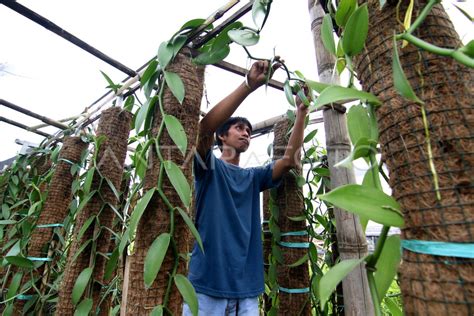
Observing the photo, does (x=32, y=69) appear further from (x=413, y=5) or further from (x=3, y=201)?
(x=413, y=5)

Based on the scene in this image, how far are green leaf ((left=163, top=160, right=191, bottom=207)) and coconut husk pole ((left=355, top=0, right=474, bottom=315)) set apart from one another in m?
0.32

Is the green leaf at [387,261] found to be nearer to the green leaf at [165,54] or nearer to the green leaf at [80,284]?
the green leaf at [165,54]

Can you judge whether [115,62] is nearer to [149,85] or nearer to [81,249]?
[149,85]

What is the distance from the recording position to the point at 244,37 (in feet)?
1.80

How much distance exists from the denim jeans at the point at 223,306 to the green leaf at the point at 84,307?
277mm

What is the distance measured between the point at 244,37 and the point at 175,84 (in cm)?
18

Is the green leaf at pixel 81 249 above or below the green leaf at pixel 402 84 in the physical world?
below

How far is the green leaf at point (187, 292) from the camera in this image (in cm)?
44

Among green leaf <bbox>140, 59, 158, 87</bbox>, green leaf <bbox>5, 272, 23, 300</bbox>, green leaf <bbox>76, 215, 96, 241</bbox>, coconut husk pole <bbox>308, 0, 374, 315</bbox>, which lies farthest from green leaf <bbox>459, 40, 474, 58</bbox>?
green leaf <bbox>5, 272, 23, 300</bbox>

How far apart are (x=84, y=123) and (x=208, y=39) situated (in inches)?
40.2

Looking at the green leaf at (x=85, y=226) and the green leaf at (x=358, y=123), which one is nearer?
the green leaf at (x=358, y=123)

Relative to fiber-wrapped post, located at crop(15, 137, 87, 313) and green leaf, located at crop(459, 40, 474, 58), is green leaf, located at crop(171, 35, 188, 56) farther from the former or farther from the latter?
fiber-wrapped post, located at crop(15, 137, 87, 313)

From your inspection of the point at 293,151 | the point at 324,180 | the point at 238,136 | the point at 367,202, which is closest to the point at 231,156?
the point at 238,136

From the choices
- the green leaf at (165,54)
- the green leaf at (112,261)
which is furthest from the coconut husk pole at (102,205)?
the green leaf at (165,54)
